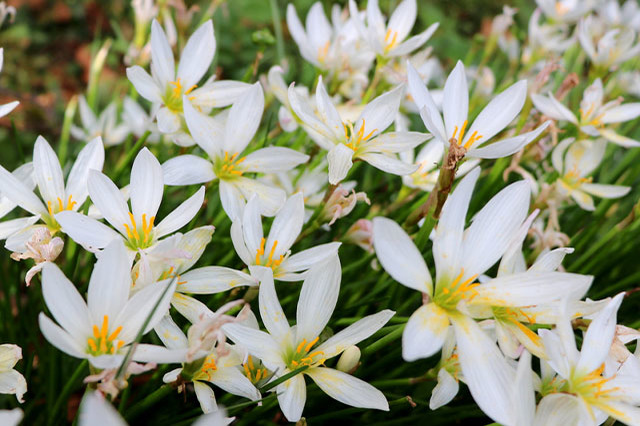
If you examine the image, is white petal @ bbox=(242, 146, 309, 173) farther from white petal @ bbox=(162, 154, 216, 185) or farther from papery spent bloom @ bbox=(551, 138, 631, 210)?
papery spent bloom @ bbox=(551, 138, 631, 210)

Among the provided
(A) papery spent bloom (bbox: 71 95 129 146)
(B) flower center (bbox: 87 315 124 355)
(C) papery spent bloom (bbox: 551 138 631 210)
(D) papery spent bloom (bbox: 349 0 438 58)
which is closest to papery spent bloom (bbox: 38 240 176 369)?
(B) flower center (bbox: 87 315 124 355)

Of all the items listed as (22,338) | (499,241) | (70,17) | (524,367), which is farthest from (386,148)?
(70,17)

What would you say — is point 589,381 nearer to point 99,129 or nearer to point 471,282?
point 471,282

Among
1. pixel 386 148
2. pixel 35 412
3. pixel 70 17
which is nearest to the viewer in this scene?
pixel 386 148

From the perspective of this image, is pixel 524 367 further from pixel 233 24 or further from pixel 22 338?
pixel 233 24

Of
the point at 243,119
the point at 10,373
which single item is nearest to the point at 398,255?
the point at 243,119

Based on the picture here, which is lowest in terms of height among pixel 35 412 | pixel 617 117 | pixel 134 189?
pixel 35 412
